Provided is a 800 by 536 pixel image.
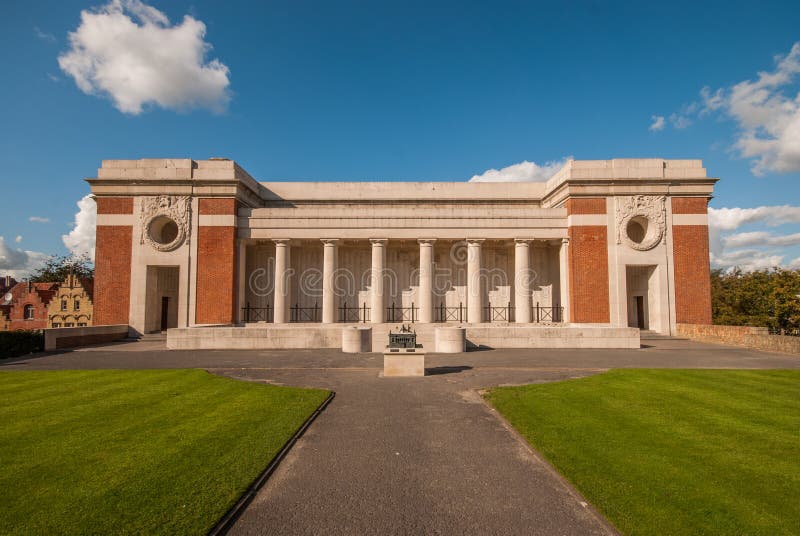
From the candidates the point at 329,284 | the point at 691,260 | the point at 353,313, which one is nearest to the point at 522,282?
the point at 691,260

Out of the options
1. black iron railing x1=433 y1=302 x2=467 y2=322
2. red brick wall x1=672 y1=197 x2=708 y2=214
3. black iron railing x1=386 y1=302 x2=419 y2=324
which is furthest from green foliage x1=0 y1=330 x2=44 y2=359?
red brick wall x1=672 y1=197 x2=708 y2=214

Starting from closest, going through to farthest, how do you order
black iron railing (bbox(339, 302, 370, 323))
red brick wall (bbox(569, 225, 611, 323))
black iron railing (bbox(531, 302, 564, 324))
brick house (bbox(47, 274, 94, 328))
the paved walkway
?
1. the paved walkway
2. red brick wall (bbox(569, 225, 611, 323))
3. black iron railing (bbox(531, 302, 564, 324))
4. black iron railing (bbox(339, 302, 370, 323))
5. brick house (bbox(47, 274, 94, 328))

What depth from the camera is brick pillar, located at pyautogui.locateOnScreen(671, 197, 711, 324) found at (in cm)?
2878

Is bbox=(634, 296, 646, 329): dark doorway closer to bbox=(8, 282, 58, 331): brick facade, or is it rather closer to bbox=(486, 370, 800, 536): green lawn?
bbox=(486, 370, 800, 536): green lawn

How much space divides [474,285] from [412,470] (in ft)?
77.3

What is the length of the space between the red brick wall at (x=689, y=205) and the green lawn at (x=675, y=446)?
21.4 m

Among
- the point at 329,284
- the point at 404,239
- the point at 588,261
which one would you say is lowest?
the point at 329,284

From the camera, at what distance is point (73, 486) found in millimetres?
5465

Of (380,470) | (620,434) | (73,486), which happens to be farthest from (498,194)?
(73,486)

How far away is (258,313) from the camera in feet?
106

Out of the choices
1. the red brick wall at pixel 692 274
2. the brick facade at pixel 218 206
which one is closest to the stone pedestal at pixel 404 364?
the brick facade at pixel 218 206

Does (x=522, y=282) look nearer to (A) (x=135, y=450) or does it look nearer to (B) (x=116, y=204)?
(A) (x=135, y=450)

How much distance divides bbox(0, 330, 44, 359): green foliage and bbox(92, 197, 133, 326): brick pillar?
730 centimetres

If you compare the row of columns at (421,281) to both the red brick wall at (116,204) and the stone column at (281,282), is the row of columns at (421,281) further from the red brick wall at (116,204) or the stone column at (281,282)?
the red brick wall at (116,204)
